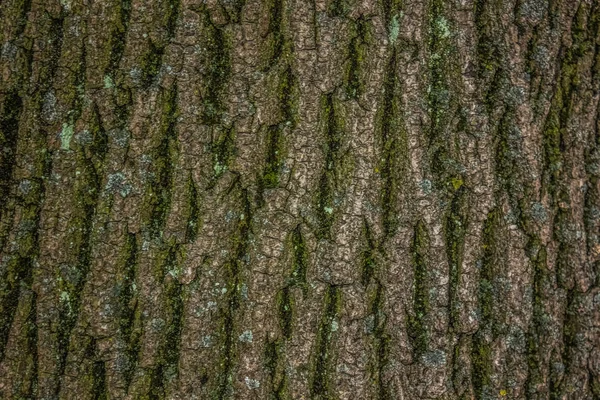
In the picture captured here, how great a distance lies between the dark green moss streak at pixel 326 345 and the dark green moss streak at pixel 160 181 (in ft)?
1.60

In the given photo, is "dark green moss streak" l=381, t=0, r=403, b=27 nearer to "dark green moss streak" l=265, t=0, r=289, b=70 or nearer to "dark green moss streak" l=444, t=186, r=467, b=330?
"dark green moss streak" l=265, t=0, r=289, b=70

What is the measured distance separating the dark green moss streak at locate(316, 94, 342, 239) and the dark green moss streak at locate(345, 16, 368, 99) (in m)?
0.06

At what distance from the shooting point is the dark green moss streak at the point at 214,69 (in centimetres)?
145

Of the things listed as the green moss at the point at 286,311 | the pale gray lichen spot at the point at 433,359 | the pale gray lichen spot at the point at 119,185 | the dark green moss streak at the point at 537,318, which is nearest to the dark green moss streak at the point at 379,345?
the pale gray lichen spot at the point at 433,359

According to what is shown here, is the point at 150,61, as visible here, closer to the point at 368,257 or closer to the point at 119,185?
the point at 119,185

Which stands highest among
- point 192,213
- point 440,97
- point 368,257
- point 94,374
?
point 440,97

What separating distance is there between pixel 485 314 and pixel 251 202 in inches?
28.5

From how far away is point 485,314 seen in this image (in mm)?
1521

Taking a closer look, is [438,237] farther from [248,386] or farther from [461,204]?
[248,386]

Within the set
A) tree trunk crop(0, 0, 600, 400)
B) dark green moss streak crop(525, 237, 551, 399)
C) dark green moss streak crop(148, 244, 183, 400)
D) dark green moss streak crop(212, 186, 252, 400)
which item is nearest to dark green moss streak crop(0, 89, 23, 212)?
tree trunk crop(0, 0, 600, 400)

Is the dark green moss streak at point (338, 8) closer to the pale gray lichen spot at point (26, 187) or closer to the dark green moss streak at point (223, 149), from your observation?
the dark green moss streak at point (223, 149)

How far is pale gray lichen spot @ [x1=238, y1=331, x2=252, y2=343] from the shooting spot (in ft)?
4.68

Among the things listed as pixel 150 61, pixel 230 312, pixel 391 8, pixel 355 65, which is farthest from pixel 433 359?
pixel 150 61

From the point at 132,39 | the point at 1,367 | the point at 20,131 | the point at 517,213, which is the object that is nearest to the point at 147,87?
the point at 132,39
